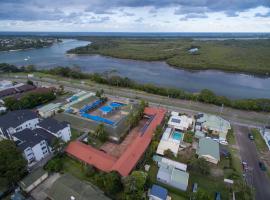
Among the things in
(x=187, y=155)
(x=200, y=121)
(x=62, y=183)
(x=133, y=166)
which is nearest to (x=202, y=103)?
(x=200, y=121)

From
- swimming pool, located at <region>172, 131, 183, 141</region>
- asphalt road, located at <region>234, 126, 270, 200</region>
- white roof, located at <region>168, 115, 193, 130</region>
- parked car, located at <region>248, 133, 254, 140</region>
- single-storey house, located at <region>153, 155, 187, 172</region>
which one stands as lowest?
asphalt road, located at <region>234, 126, 270, 200</region>

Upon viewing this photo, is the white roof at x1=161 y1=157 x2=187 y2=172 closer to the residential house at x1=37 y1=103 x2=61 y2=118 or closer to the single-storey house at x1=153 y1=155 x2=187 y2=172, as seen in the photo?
the single-storey house at x1=153 y1=155 x2=187 y2=172

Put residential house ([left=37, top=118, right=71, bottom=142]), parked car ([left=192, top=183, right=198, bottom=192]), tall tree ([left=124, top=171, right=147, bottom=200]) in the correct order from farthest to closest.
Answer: residential house ([left=37, top=118, right=71, bottom=142]) < parked car ([left=192, top=183, right=198, bottom=192]) < tall tree ([left=124, top=171, right=147, bottom=200])

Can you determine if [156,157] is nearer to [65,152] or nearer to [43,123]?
[65,152]

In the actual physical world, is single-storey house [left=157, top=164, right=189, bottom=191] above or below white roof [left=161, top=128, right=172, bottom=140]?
below

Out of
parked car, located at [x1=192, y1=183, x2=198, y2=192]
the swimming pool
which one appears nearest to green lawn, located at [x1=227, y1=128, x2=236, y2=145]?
the swimming pool

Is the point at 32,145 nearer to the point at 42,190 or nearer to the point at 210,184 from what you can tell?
the point at 42,190

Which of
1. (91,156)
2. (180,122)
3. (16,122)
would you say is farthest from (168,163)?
(16,122)
